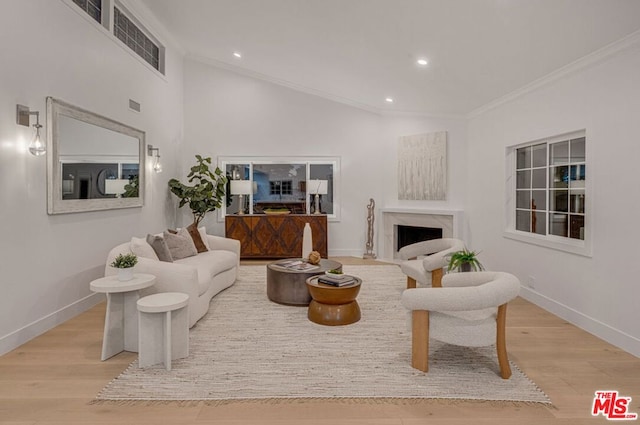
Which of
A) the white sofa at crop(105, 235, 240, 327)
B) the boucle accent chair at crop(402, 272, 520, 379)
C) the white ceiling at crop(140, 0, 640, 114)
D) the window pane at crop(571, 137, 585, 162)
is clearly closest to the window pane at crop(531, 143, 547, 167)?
the window pane at crop(571, 137, 585, 162)

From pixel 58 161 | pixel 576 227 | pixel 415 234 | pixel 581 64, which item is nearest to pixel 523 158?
pixel 576 227

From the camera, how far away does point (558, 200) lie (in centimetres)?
443

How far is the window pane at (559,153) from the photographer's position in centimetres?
425

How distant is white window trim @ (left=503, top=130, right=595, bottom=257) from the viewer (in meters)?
3.68

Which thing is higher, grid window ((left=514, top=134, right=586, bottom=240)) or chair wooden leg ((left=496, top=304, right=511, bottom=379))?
grid window ((left=514, top=134, right=586, bottom=240))

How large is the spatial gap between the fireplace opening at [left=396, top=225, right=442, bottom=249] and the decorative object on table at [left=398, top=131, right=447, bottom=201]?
567 millimetres

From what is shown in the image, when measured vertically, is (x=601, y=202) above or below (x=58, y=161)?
below

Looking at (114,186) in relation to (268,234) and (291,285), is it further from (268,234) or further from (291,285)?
(268,234)

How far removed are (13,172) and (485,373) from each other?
4187mm

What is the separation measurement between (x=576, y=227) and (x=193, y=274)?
3.98 m

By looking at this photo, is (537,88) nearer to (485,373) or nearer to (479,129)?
(479,129)

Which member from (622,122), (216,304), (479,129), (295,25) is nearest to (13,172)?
(216,304)

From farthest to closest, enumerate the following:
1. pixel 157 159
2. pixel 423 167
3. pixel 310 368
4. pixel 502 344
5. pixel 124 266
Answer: pixel 423 167, pixel 157 159, pixel 124 266, pixel 310 368, pixel 502 344

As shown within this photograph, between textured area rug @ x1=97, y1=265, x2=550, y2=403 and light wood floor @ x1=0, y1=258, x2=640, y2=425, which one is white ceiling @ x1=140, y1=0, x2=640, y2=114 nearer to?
light wood floor @ x1=0, y1=258, x2=640, y2=425
